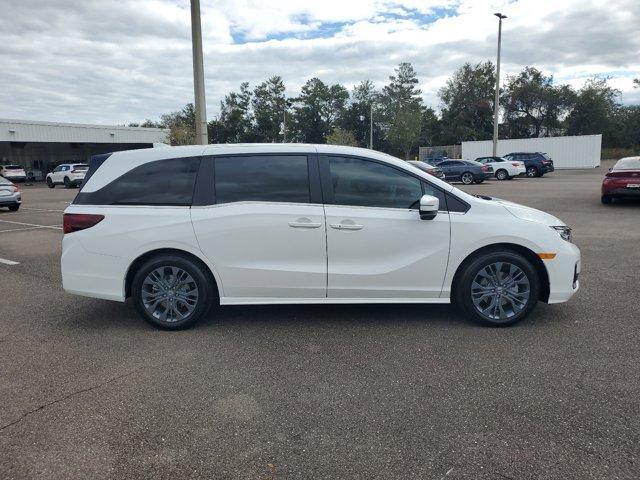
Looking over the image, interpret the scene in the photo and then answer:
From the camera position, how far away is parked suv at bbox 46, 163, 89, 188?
33.8 m

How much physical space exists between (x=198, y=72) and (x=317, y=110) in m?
81.2

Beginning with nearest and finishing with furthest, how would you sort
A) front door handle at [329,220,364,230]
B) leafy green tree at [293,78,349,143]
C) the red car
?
front door handle at [329,220,364,230]
the red car
leafy green tree at [293,78,349,143]

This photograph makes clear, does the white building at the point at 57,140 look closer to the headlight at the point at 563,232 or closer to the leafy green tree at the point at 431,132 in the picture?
the leafy green tree at the point at 431,132

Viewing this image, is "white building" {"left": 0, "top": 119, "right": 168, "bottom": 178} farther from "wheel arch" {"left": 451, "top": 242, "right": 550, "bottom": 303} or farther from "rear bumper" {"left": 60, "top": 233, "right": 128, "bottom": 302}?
"wheel arch" {"left": 451, "top": 242, "right": 550, "bottom": 303}

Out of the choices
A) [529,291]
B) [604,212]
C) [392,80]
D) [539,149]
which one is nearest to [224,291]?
[529,291]

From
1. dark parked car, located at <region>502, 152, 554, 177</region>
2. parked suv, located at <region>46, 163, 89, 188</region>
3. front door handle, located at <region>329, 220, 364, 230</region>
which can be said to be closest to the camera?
front door handle, located at <region>329, 220, 364, 230</region>

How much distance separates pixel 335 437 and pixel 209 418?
33.1 inches

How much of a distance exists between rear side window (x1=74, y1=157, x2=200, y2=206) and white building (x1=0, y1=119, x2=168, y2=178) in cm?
4214

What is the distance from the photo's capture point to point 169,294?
484 centimetres

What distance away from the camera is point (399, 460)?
2.77m

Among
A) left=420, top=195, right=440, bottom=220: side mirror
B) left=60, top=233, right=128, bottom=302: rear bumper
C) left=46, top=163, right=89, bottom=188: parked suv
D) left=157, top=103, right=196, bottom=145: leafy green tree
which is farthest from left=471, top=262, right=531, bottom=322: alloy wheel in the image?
left=157, top=103, right=196, bottom=145: leafy green tree

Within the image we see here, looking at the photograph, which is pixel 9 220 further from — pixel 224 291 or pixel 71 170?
pixel 71 170

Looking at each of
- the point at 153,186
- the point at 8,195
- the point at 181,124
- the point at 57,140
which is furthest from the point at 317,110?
the point at 153,186

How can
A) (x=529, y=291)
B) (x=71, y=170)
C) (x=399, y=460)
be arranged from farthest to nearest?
(x=71, y=170) < (x=529, y=291) < (x=399, y=460)
